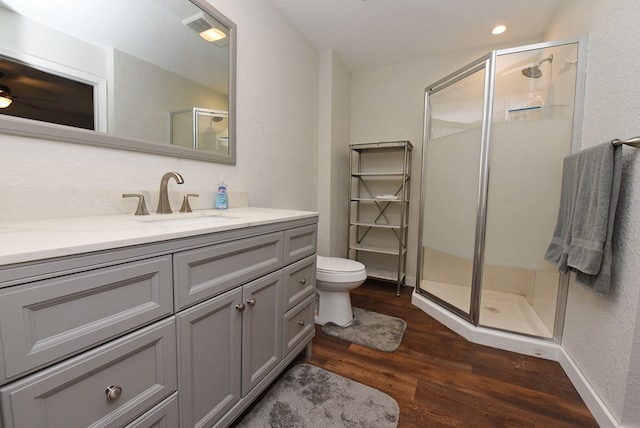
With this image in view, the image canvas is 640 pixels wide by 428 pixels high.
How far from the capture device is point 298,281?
1346 mm

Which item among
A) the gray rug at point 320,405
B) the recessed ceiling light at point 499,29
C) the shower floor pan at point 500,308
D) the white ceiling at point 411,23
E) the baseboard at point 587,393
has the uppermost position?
the recessed ceiling light at point 499,29

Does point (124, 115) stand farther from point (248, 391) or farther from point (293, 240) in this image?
point (248, 391)

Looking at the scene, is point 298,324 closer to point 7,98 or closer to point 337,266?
point 337,266

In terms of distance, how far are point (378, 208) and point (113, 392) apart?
2.56 m

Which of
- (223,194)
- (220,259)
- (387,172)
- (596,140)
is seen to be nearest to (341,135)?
(387,172)

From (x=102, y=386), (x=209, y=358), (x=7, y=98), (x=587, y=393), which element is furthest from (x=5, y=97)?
(x=587, y=393)

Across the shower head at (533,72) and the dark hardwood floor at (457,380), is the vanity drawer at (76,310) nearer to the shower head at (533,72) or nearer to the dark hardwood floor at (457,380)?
the dark hardwood floor at (457,380)

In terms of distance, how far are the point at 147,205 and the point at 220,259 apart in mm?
536

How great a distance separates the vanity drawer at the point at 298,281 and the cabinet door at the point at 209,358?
30cm

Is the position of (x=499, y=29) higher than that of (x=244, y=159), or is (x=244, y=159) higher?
(x=499, y=29)

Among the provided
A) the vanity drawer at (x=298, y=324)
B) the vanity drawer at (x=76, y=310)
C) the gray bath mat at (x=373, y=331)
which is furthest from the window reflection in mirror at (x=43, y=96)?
the gray bath mat at (x=373, y=331)

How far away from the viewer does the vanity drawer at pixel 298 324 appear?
1.28 metres

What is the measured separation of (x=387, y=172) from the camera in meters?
2.73

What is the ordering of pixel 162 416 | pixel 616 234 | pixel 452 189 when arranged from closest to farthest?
pixel 162 416, pixel 616 234, pixel 452 189
